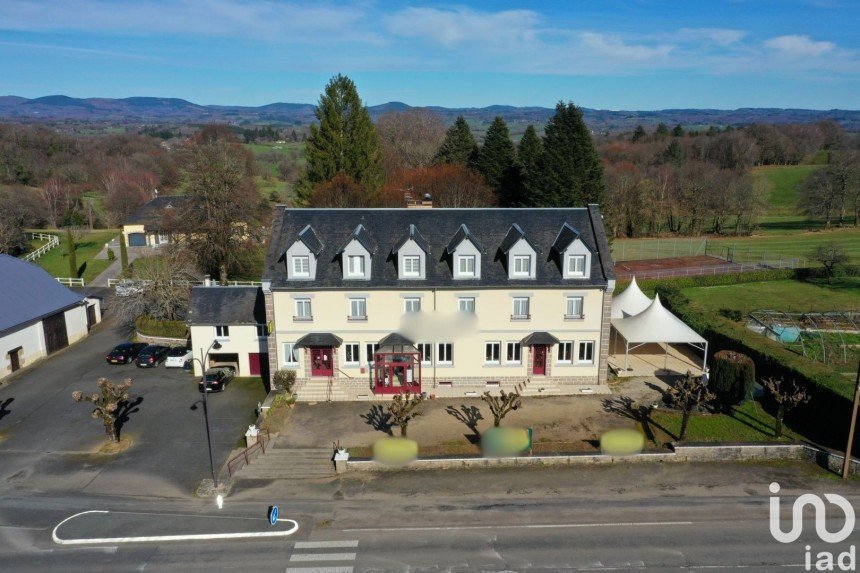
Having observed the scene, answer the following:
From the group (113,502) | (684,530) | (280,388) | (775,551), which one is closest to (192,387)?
(280,388)

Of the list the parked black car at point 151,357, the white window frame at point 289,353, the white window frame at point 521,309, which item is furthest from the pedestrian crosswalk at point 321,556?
the parked black car at point 151,357

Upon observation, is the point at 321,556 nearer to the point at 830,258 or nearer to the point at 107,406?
the point at 107,406

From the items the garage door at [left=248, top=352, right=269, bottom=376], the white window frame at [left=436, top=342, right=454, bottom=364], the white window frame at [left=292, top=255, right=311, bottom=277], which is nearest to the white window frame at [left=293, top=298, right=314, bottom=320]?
the white window frame at [left=292, top=255, right=311, bottom=277]

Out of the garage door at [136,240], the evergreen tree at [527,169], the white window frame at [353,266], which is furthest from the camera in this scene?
the garage door at [136,240]

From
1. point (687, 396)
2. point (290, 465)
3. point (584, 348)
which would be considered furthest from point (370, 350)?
point (687, 396)

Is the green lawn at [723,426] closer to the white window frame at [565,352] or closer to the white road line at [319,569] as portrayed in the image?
the white window frame at [565,352]
